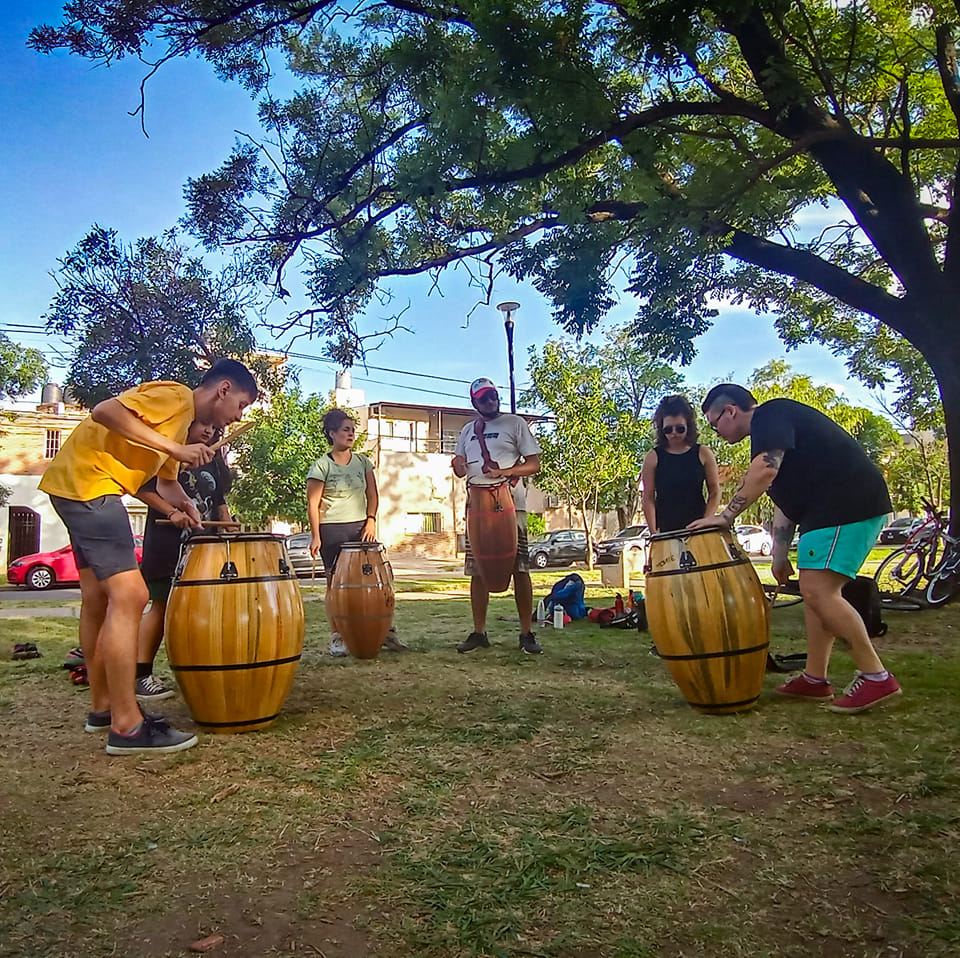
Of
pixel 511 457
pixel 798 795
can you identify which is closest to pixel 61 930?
pixel 798 795

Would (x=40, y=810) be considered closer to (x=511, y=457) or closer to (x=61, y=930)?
(x=61, y=930)

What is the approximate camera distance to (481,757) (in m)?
3.15

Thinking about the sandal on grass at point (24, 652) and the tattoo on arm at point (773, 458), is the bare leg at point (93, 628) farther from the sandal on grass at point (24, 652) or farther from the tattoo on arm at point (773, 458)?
the tattoo on arm at point (773, 458)

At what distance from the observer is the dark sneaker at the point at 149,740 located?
10.8 ft

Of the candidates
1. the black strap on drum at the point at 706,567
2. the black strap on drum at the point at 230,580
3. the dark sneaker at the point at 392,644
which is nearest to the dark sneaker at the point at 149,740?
the black strap on drum at the point at 230,580

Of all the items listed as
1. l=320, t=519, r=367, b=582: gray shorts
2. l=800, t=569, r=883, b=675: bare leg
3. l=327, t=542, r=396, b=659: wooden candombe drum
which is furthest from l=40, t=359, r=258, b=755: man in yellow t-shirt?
l=800, t=569, r=883, b=675: bare leg

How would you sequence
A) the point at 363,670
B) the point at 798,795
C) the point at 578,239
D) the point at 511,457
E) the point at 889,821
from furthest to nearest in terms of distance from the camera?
1. the point at 578,239
2. the point at 511,457
3. the point at 363,670
4. the point at 798,795
5. the point at 889,821

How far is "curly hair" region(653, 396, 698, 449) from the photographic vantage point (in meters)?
5.45

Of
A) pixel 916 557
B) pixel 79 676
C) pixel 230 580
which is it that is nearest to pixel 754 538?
pixel 916 557

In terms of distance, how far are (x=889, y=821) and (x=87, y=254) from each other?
6.88 m

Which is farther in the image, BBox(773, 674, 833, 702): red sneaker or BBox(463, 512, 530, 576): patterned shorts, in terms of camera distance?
BBox(463, 512, 530, 576): patterned shorts

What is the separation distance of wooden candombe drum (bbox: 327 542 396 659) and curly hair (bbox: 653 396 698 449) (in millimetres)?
2212

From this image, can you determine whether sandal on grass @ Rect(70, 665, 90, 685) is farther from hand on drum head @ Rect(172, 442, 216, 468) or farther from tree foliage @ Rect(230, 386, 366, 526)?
tree foliage @ Rect(230, 386, 366, 526)

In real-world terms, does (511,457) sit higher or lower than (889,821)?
higher
